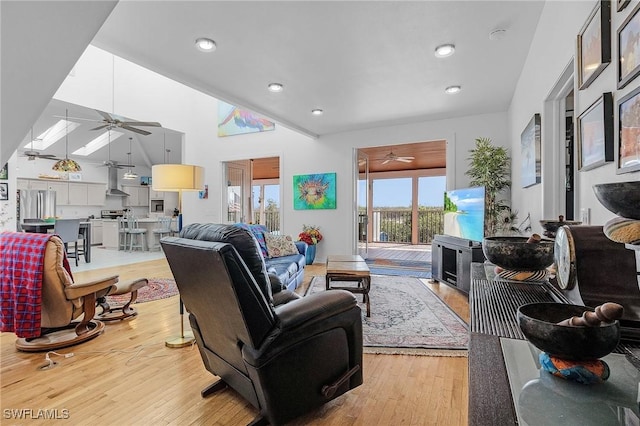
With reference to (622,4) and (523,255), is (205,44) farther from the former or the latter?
(523,255)

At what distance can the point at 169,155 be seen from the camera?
10.9m

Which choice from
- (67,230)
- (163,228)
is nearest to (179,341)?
(67,230)

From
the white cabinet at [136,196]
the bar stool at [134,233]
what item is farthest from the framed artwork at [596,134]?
the white cabinet at [136,196]

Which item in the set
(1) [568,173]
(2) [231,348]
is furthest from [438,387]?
(1) [568,173]

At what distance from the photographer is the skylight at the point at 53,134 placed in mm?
8180

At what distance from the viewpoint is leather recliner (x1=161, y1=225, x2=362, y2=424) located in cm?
139

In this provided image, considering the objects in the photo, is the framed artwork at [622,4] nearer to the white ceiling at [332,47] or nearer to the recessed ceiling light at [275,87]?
the white ceiling at [332,47]

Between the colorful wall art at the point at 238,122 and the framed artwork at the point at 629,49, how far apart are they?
6029 millimetres

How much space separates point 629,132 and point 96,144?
1165 cm

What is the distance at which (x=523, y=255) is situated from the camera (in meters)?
1.26

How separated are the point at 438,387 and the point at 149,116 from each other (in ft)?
23.6

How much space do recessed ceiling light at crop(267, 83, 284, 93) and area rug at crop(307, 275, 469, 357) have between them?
258 cm

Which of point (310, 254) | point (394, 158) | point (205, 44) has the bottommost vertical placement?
point (310, 254)

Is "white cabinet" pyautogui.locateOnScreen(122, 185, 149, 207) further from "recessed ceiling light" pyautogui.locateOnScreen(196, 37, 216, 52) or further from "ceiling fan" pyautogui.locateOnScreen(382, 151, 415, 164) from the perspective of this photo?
"recessed ceiling light" pyautogui.locateOnScreen(196, 37, 216, 52)
